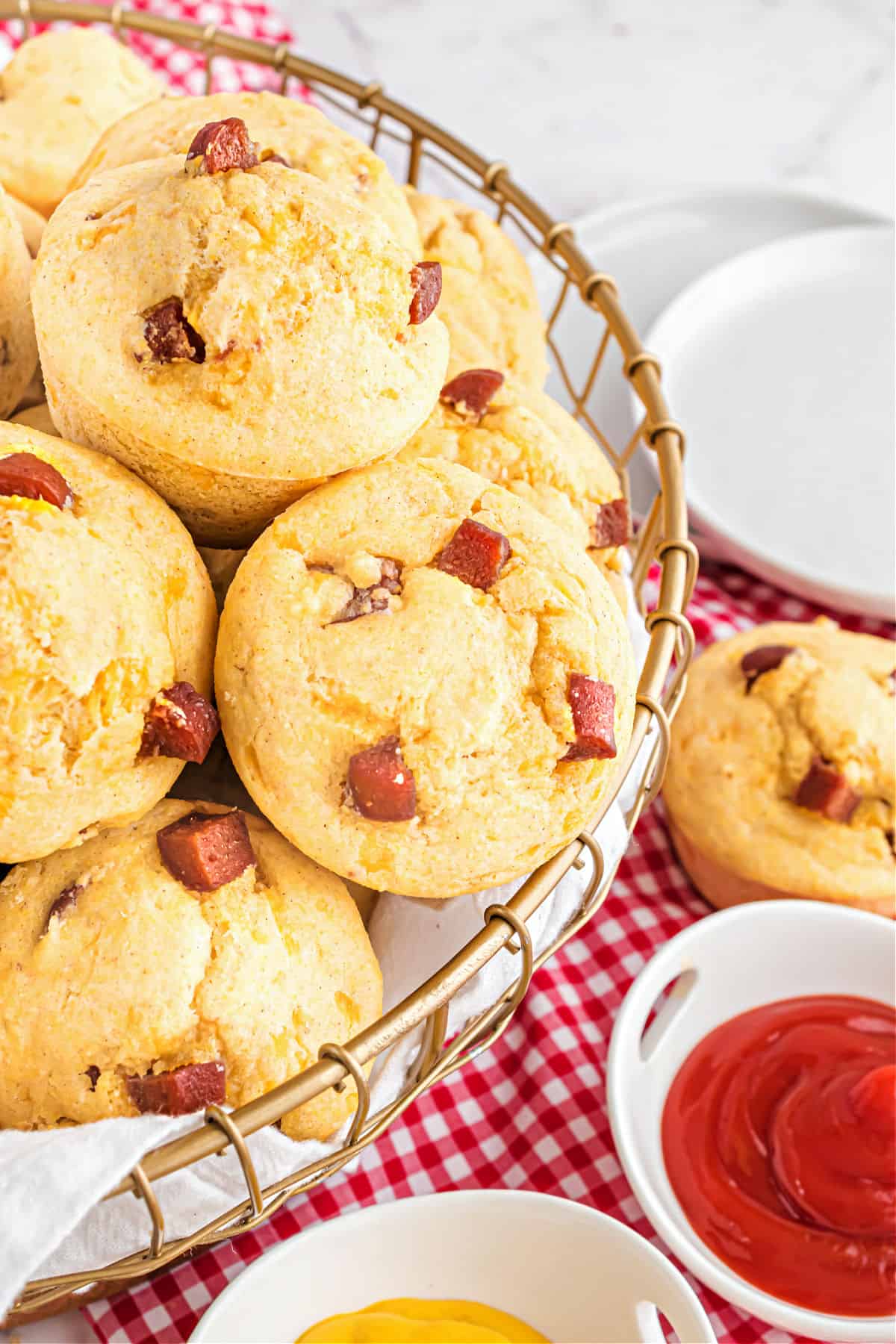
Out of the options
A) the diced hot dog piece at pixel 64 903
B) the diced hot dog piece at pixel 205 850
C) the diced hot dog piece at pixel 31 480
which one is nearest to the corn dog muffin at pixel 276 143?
the diced hot dog piece at pixel 31 480

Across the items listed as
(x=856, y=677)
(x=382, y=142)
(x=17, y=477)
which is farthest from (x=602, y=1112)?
(x=382, y=142)

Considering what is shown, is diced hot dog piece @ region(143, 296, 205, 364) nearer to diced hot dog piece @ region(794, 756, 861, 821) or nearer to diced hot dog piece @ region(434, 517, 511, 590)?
diced hot dog piece @ region(434, 517, 511, 590)

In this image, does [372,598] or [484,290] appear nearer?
[372,598]

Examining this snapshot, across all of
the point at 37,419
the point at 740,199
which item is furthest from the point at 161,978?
the point at 740,199

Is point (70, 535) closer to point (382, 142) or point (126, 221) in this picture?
point (126, 221)

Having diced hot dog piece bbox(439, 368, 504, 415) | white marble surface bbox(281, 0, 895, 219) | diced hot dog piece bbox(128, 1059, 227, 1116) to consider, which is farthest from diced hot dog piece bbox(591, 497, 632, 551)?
white marble surface bbox(281, 0, 895, 219)

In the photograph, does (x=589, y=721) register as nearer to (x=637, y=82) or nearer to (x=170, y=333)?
(x=170, y=333)
